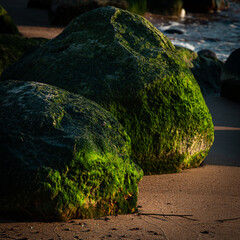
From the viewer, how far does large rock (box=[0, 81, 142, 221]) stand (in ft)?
7.57

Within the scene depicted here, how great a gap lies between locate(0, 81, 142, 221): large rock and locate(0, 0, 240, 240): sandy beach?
0.31 feet

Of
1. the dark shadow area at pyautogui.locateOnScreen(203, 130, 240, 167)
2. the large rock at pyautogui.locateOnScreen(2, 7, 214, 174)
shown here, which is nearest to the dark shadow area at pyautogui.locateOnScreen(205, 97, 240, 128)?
the dark shadow area at pyautogui.locateOnScreen(203, 130, 240, 167)

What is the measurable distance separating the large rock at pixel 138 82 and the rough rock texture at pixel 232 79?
11.0 feet

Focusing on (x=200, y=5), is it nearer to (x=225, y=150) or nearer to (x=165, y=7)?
(x=165, y=7)

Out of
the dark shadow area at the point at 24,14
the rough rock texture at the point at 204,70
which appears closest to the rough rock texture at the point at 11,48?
the rough rock texture at the point at 204,70

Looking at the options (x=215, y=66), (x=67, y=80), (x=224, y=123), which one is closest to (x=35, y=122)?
(x=67, y=80)

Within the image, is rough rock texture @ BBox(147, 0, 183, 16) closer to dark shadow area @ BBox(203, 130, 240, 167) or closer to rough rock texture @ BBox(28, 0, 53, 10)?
rough rock texture @ BBox(28, 0, 53, 10)

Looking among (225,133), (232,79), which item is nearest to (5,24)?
(232,79)

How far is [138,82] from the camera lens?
137 inches

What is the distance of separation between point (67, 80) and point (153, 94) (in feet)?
2.57

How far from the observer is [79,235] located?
7.17 feet

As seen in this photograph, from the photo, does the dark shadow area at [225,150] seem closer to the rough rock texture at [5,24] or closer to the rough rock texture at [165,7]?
the rough rock texture at [5,24]

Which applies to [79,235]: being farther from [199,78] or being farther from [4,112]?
[199,78]

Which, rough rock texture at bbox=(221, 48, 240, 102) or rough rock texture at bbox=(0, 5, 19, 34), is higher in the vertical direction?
rough rock texture at bbox=(0, 5, 19, 34)
